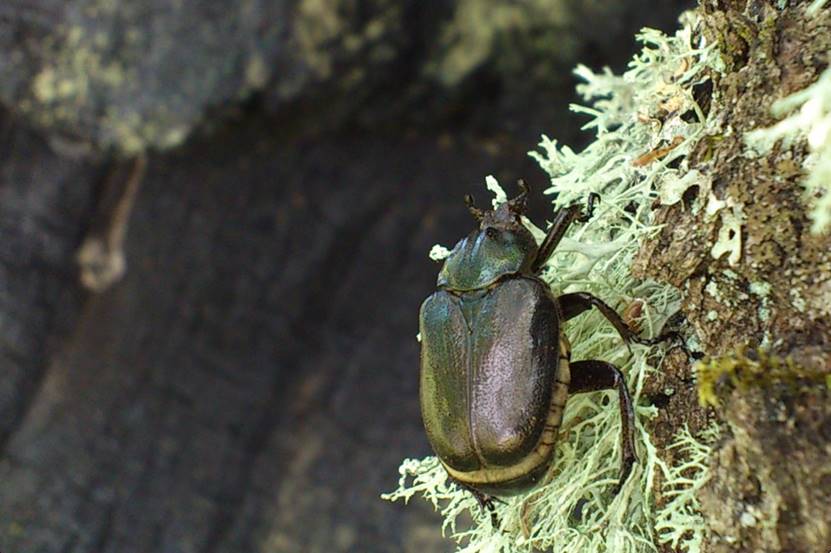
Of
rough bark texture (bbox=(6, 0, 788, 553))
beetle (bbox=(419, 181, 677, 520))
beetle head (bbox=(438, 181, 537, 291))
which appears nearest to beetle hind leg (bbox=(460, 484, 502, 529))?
beetle (bbox=(419, 181, 677, 520))

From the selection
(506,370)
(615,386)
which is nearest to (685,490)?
(615,386)

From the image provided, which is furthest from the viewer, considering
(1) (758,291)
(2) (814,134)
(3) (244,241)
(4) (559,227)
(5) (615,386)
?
(3) (244,241)

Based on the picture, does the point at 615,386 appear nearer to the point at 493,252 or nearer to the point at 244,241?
the point at 493,252

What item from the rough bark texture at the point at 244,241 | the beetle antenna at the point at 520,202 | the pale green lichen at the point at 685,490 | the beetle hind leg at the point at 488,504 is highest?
the rough bark texture at the point at 244,241

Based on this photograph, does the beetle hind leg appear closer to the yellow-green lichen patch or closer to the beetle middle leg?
the beetle middle leg

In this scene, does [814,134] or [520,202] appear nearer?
[814,134]

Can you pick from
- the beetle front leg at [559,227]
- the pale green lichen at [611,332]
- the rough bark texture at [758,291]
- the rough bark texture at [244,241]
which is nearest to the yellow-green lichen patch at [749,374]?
the rough bark texture at [758,291]

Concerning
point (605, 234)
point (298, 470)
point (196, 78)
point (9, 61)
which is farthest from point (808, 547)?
point (9, 61)

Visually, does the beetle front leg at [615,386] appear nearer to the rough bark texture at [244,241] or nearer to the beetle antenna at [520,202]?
the beetle antenna at [520,202]
